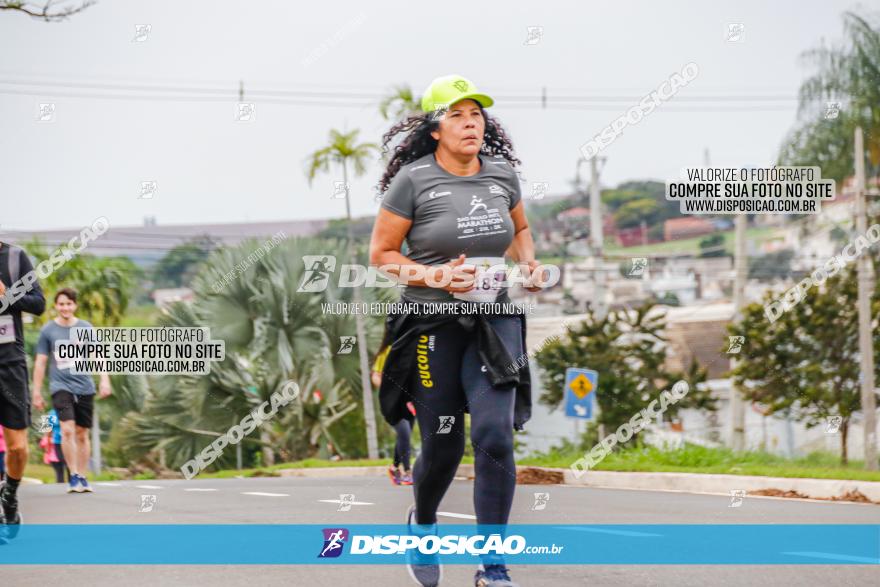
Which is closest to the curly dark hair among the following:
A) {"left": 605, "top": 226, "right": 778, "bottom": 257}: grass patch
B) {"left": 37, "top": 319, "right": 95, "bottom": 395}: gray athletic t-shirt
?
{"left": 37, "top": 319, "right": 95, "bottom": 395}: gray athletic t-shirt

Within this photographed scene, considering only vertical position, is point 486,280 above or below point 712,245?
below

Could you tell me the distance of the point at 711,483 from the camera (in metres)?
11.8

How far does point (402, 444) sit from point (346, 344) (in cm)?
1301

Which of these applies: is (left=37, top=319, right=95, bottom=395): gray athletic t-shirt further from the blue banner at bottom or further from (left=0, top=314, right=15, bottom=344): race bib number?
(left=0, top=314, right=15, bottom=344): race bib number

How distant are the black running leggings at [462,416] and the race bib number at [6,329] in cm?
296

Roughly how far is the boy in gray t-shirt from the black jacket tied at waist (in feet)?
22.2

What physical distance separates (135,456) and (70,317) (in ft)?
53.8

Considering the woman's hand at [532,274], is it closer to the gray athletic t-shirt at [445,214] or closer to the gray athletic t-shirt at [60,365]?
the gray athletic t-shirt at [445,214]

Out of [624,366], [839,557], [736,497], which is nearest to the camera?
[839,557]

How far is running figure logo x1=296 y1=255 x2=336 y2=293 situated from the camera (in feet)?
81.0

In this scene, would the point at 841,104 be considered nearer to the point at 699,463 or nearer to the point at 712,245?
the point at 699,463

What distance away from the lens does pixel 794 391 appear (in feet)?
97.9

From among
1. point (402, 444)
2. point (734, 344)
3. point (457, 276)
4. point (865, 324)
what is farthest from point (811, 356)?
point (457, 276)

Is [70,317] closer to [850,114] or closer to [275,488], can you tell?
[275,488]
